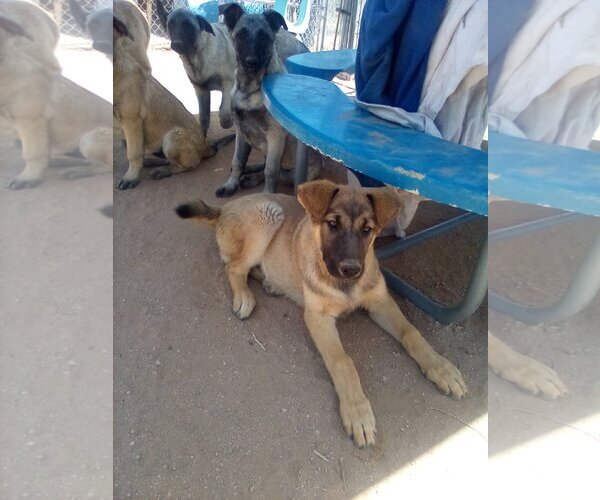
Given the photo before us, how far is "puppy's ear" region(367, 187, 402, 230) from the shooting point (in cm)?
245

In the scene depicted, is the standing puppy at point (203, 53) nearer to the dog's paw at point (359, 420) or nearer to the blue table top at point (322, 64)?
the blue table top at point (322, 64)

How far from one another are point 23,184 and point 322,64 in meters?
3.76

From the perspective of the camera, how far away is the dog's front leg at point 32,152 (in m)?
0.99

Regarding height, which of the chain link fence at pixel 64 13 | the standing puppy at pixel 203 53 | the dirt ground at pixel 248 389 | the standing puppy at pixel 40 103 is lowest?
the dirt ground at pixel 248 389

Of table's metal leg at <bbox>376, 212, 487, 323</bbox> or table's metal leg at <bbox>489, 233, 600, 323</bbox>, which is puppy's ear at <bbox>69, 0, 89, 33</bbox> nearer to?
table's metal leg at <bbox>489, 233, 600, 323</bbox>

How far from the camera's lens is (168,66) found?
25.7 ft

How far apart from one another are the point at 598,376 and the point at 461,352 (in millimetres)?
904

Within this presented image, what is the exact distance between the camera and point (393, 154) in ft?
7.05

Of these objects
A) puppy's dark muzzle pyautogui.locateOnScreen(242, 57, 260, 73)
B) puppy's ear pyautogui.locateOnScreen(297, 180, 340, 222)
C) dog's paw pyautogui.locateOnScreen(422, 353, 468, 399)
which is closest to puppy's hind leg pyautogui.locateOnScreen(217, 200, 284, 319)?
puppy's ear pyautogui.locateOnScreen(297, 180, 340, 222)

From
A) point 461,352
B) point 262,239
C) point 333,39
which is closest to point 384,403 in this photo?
point 461,352

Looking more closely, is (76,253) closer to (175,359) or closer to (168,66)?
(175,359)

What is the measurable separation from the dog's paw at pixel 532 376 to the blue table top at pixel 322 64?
3033mm

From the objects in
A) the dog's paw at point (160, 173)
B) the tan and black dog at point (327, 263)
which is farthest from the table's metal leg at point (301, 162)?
the dog's paw at point (160, 173)

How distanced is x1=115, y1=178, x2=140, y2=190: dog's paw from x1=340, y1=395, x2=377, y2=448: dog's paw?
9.77 ft
